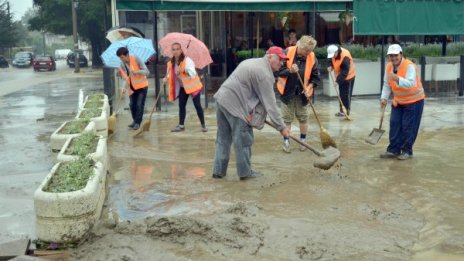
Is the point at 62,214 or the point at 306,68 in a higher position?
the point at 306,68

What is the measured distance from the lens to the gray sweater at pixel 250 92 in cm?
638

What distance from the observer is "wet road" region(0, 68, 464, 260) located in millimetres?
4578

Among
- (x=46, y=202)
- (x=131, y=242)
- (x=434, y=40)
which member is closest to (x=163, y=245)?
(x=131, y=242)

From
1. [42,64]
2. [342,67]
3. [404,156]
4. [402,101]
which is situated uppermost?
[342,67]

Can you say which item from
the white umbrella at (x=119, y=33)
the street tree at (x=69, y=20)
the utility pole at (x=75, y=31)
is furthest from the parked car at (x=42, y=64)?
the white umbrella at (x=119, y=33)

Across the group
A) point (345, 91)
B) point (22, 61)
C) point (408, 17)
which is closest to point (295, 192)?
point (345, 91)

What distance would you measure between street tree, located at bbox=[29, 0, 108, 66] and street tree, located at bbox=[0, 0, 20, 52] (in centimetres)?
1175

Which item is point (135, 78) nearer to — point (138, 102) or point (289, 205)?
point (138, 102)

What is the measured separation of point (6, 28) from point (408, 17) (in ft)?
163

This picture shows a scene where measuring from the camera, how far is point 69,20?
43781 millimetres

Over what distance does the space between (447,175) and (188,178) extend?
302cm

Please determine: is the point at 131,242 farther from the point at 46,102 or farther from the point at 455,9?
the point at 46,102

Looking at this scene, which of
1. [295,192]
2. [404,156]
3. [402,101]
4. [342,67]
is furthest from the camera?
[342,67]

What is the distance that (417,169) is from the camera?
703cm
